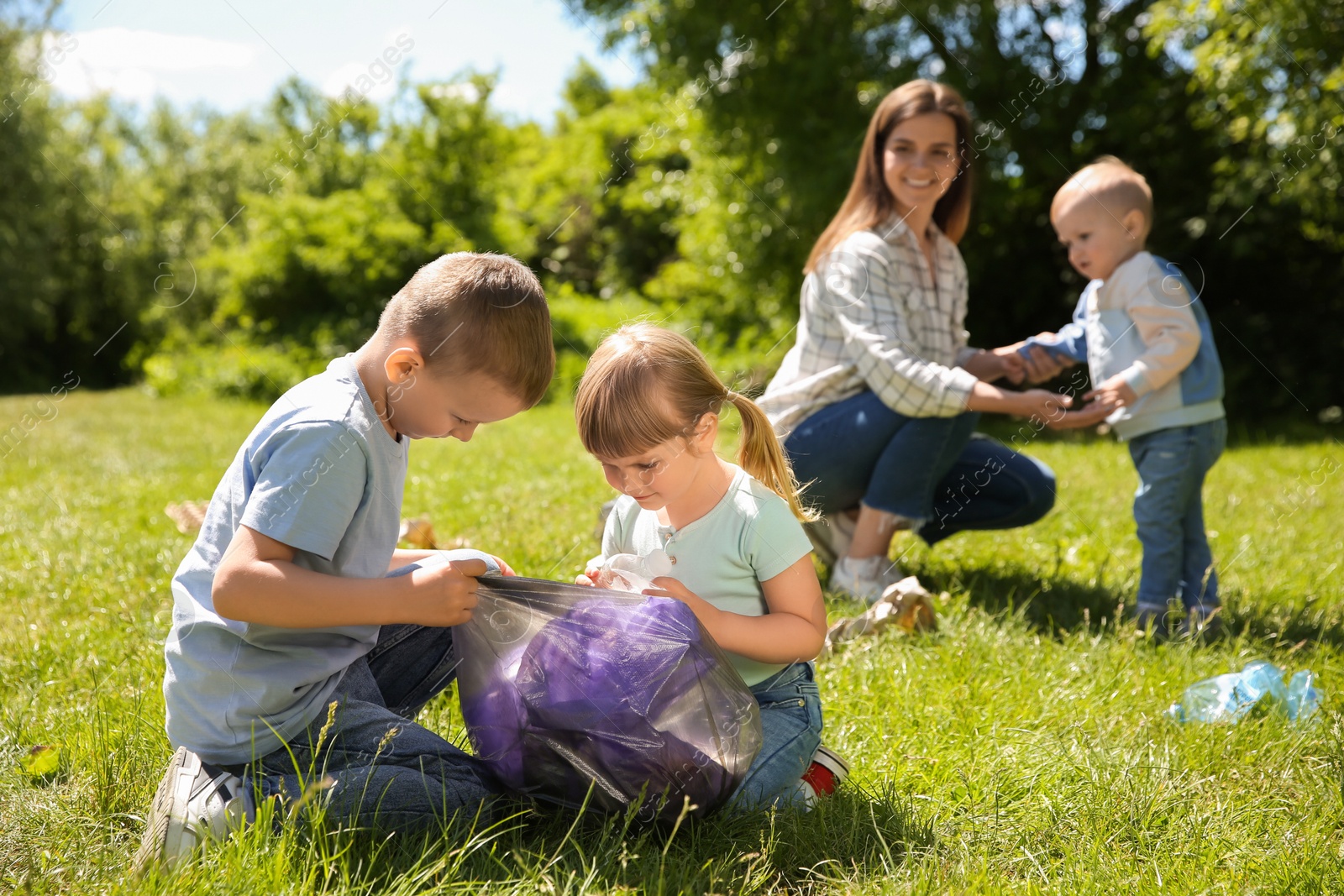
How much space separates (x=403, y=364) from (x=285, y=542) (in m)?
0.41

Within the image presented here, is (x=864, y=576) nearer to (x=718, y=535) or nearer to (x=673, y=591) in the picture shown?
(x=718, y=535)

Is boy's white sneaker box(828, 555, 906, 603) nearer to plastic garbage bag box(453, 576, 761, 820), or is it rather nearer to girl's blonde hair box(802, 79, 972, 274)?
girl's blonde hair box(802, 79, 972, 274)

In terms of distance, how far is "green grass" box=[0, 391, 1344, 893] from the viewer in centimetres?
190

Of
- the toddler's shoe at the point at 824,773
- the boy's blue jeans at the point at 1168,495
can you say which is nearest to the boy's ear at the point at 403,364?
the toddler's shoe at the point at 824,773

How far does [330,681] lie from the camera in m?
2.12

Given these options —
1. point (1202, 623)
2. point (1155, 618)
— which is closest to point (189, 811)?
point (1202, 623)

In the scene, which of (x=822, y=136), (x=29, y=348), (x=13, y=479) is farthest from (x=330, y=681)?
(x=29, y=348)

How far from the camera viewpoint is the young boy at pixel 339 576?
1.89 metres

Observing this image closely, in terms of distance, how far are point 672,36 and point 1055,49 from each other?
12.2 feet

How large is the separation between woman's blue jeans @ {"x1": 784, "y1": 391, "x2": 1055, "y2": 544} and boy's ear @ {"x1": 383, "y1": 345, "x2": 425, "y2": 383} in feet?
6.51

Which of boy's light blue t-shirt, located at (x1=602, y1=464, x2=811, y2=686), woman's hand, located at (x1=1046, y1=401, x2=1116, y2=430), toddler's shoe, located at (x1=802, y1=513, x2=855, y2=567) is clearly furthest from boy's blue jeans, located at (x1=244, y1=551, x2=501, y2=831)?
toddler's shoe, located at (x1=802, y1=513, x2=855, y2=567)

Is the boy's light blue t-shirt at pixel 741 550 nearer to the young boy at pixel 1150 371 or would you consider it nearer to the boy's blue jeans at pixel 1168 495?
the young boy at pixel 1150 371

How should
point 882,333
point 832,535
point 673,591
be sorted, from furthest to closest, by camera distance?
point 832,535
point 882,333
point 673,591

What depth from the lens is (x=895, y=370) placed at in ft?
11.9
